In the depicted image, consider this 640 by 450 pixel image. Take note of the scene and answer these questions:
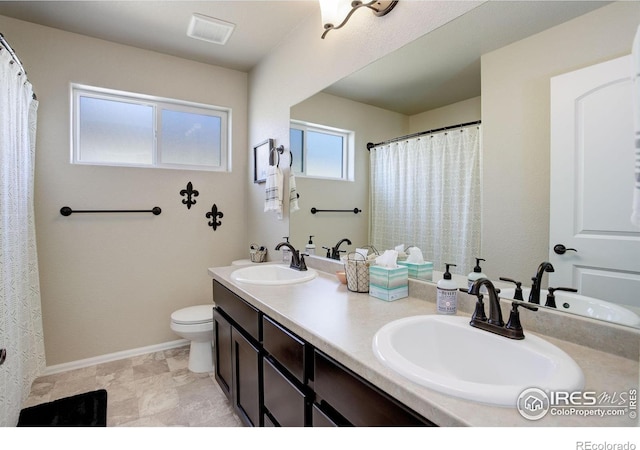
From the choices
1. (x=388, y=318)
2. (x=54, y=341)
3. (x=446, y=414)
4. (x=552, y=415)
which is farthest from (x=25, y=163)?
(x=552, y=415)

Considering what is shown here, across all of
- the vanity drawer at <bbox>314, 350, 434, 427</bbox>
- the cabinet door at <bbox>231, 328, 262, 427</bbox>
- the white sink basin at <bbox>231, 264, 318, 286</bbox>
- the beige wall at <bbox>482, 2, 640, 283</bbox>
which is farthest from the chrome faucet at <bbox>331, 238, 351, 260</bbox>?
the vanity drawer at <bbox>314, 350, 434, 427</bbox>

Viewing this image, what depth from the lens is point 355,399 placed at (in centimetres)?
83

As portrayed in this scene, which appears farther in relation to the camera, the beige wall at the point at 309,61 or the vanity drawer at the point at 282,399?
the beige wall at the point at 309,61

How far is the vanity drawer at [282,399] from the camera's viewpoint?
3.51ft

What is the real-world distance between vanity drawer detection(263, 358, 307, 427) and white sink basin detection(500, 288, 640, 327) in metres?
0.87

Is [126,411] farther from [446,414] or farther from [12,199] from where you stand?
[446,414]

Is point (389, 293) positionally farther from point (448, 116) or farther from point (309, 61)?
point (309, 61)

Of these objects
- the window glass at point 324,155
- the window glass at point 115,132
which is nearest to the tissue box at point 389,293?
the window glass at point 324,155

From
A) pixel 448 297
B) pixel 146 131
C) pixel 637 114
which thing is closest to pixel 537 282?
pixel 448 297

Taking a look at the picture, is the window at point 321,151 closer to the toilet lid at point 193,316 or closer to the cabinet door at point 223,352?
the cabinet door at point 223,352

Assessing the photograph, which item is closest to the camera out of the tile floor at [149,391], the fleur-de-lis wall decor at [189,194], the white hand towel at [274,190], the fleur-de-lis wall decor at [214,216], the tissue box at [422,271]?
the tissue box at [422,271]

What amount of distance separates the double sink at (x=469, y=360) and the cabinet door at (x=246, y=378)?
0.72m

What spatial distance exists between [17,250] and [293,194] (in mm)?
1592

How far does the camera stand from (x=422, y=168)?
1448 millimetres
